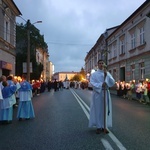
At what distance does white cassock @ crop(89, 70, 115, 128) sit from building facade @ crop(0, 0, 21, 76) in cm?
1922

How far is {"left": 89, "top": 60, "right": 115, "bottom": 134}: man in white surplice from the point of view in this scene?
817 cm

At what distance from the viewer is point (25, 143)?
6.89m

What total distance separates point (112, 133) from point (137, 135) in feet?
2.18

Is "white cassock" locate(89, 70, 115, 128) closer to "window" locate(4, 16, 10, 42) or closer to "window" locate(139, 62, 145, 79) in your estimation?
"window" locate(4, 16, 10, 42)

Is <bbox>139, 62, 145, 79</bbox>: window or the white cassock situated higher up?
<bbox>139, 62, 145, 79</bbox>: window

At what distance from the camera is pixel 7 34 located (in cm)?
2989

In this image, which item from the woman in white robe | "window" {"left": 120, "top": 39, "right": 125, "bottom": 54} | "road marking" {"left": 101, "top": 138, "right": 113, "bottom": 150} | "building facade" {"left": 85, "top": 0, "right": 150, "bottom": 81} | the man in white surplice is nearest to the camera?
"road marking" {"left": 101, "top": 138, "right": 113, "bottom": 150}

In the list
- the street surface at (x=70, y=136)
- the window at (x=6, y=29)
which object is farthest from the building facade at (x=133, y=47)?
the street surface at (x=70, y=136)

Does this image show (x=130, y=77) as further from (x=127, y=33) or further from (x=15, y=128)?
(x=15, y=128)

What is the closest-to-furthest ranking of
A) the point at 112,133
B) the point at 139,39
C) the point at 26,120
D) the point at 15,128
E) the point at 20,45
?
the point at 112,133 → the point at 15,128 → the point at 26,120 → the point at 139,39 → the point at 20,45

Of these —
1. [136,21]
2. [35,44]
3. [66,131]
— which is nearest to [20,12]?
[136,21]

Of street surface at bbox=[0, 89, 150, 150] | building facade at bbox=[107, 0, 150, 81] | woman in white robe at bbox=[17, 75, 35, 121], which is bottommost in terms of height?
street surface at bbox=[0, 89, 150, 150]

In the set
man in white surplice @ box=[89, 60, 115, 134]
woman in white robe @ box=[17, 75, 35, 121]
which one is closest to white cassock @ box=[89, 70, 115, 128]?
man in white surplice @ box=[89, 60, 115, 134]

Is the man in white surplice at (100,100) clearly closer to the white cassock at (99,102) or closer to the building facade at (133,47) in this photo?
the white cassock at (99,102)
